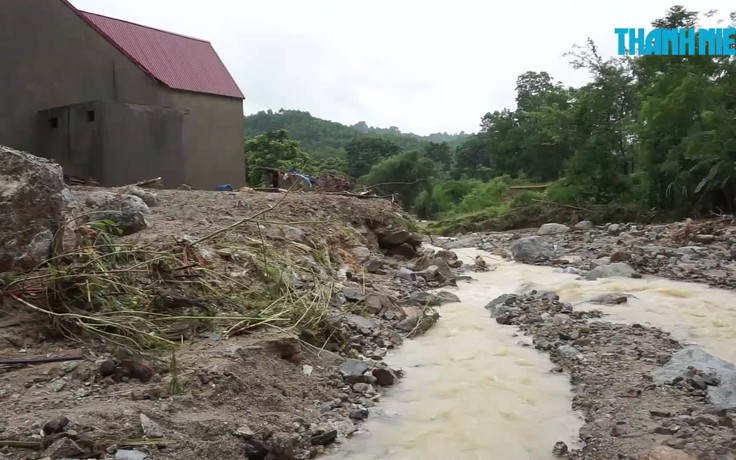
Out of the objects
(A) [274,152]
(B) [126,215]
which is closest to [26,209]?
(B) [126,215]

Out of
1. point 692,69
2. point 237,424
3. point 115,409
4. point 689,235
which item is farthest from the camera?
point 692,69

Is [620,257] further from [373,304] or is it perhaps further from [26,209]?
[26,209]

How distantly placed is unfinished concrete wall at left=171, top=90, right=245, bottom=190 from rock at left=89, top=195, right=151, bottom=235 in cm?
796

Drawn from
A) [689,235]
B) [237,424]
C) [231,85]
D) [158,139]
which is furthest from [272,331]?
[231,85]

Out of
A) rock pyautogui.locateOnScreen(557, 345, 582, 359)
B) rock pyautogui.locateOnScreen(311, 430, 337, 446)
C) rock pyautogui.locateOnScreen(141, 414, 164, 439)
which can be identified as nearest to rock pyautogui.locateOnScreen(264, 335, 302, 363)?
rock pyautogui.locateOnScreen(311, 430, 337, 446)

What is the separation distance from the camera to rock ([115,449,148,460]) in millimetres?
2939

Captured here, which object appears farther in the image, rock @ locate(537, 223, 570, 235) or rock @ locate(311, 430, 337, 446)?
rock @ locate(537, 223, 570, 235)

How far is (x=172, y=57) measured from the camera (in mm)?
16219

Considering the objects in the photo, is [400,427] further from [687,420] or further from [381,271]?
[381,271]

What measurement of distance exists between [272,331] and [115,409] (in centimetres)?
169

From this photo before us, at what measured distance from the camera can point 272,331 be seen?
4855 millimetres

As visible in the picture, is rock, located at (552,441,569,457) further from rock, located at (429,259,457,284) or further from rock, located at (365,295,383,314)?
rock, located at (429,259,457,284)

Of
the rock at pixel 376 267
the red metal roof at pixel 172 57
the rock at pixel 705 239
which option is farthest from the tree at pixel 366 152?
the rock at pixel 376 267

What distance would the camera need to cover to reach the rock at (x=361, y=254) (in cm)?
880
